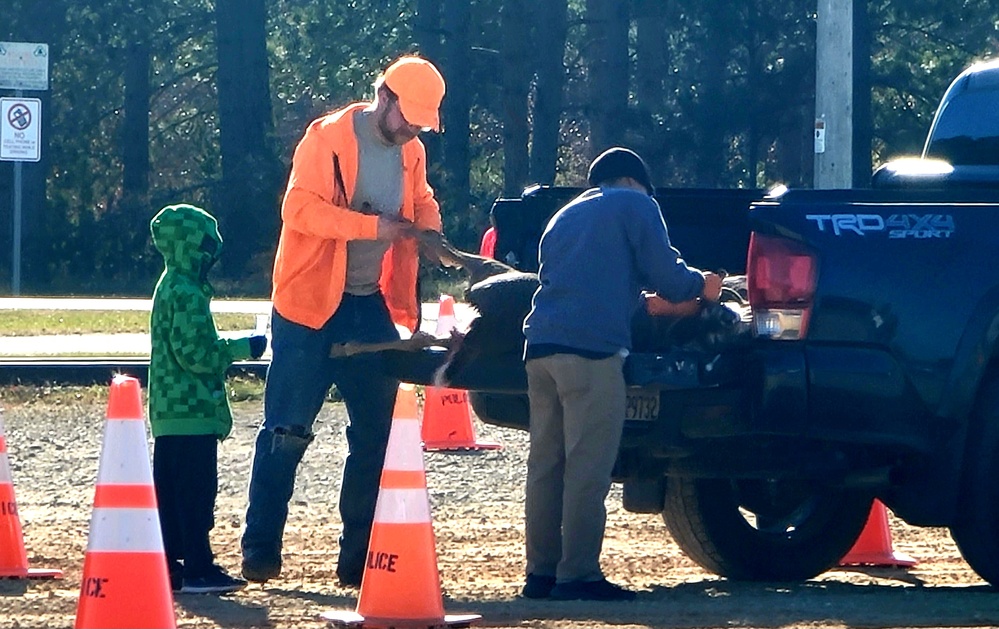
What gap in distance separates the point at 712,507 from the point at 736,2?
2912cm

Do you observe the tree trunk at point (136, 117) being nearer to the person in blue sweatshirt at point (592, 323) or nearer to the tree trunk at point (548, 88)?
the tree trunk at point (548, 88)

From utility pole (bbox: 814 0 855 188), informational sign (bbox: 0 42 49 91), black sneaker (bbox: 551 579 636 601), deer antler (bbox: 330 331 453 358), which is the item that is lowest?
black sneaker (bbox: 551 579 636 601)

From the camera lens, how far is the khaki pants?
7.09 m

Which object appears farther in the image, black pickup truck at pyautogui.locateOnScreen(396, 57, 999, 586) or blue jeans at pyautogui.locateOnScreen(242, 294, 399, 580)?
blue jeans at pyautogui.locateOnScreen(242, 294, 399, 580)

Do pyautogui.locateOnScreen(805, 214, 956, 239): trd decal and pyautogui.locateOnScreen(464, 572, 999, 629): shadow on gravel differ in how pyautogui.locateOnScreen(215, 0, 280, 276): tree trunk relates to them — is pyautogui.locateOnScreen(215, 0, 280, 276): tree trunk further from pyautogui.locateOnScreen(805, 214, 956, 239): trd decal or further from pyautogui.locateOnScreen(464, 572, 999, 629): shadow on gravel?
pyautogui.locateOnScreen(805, 214, 956, 239): trd decal

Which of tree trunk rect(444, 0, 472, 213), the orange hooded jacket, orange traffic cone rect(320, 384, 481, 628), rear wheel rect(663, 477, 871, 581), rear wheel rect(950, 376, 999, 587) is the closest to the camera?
orange traffic cone rect(320, 384, 481, 628)

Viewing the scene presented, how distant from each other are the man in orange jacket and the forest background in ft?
79.7

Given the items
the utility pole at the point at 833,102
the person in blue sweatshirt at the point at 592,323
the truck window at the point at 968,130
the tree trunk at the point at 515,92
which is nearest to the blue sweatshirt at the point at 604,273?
the person in blue sweatshirt at the point at 592,323

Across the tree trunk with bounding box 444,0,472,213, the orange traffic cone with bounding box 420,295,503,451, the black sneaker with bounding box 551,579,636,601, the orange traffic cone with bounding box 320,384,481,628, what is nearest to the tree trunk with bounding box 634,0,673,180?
the tree trunk with bounding box 444,0,472,213

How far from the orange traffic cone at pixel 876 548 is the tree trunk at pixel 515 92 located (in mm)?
27271

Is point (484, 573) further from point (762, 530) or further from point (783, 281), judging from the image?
point (783, 281)

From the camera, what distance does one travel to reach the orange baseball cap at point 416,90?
7469 mm

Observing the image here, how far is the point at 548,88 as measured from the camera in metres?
37.3

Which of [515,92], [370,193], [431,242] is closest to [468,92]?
[515,92]
